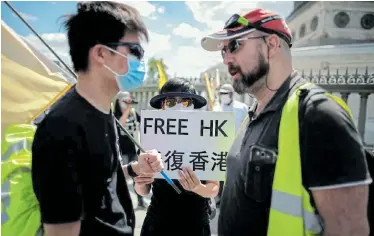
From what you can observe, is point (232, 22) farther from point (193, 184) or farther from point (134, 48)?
point (193, 184)

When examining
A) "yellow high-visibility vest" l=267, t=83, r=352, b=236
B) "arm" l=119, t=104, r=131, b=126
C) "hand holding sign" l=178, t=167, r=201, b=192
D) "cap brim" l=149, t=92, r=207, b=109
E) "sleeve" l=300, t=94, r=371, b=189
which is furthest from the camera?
"arm" l=119, t=104, r=131, b=126

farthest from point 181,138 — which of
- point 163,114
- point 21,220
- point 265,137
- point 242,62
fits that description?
point 21,220

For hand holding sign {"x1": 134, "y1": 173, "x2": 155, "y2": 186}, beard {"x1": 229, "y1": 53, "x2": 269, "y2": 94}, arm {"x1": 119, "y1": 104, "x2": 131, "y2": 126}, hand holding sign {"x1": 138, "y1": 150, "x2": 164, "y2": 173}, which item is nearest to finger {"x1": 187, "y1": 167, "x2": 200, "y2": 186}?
hand holding sign {"x1": 134, "y1": 173, "x2": 155, "y2": 186}

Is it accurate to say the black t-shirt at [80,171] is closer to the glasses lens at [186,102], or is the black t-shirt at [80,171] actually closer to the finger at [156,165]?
the finger at [156,165]

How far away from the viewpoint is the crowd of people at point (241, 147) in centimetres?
134

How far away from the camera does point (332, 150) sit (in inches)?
52.0

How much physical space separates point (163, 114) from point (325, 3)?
1945cm

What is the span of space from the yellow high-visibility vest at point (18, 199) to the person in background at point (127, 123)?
13.3 ft

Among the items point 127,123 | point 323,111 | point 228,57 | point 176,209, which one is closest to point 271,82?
point 228,57

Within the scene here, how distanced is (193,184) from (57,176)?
3.96ft

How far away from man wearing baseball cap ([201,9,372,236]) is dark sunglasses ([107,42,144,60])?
480 millimetres

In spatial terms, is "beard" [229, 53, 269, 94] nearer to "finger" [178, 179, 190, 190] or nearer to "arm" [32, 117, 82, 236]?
"finger" [178, 179, 190, 190]

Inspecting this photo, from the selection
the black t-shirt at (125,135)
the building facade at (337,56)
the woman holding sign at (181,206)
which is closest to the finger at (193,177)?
the woman holding sign at (181,206)

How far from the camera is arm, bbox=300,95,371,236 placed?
1317mm
